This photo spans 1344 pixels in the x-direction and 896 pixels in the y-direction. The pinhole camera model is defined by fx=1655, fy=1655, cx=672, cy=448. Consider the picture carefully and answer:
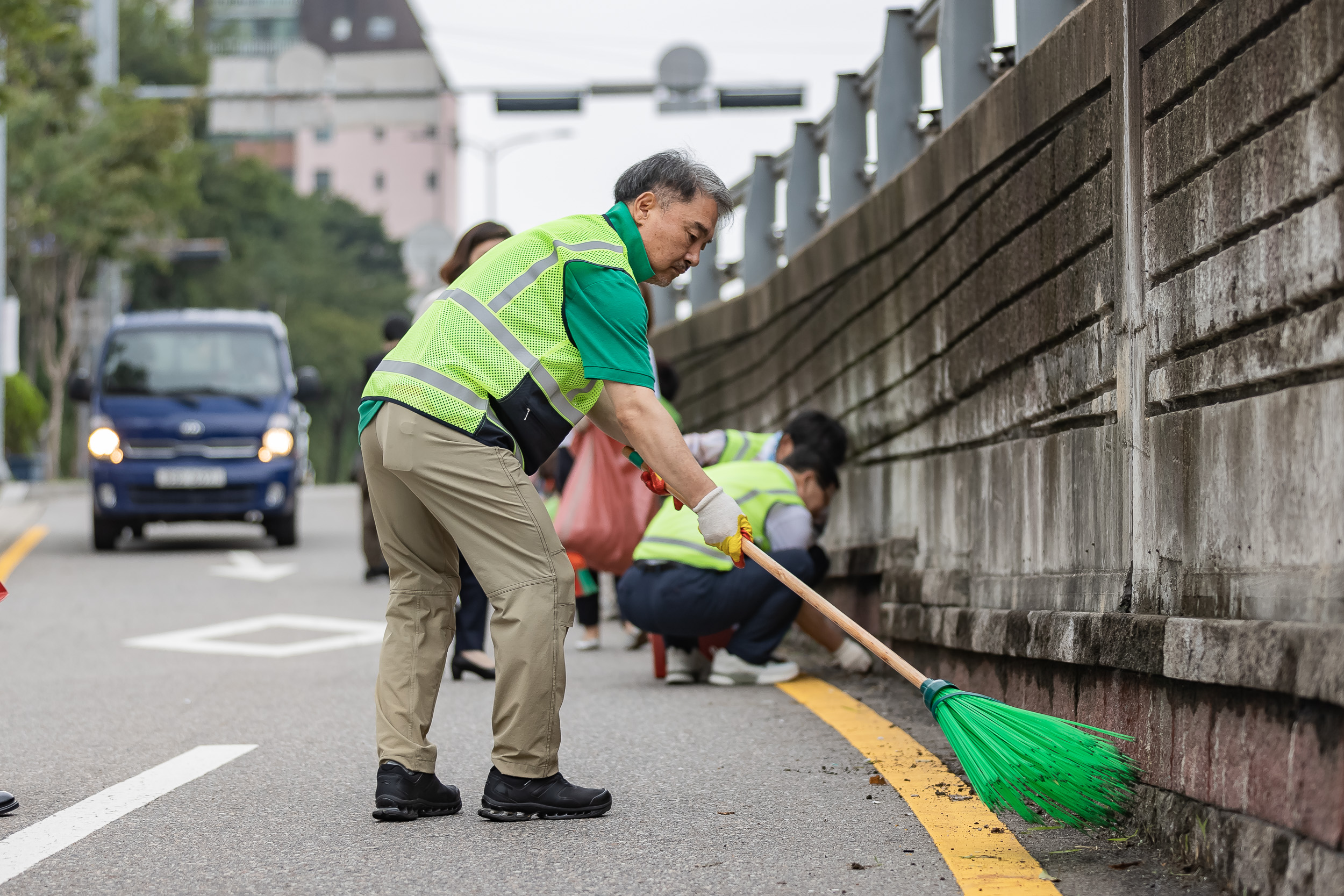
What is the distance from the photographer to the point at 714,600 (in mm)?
6414

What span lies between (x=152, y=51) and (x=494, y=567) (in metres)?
45.4

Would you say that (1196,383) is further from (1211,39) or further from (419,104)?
(419,104)

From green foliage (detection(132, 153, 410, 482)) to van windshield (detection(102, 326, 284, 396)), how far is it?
20.9 m

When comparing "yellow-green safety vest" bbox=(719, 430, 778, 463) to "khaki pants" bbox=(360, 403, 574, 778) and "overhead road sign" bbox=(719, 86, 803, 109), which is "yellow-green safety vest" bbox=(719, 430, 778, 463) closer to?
"khaki pants" bbox=(360, 403, 574, 778)

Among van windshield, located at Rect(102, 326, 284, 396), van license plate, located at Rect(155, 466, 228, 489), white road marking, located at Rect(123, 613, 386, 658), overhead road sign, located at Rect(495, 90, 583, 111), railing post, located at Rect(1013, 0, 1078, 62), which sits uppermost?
overhead road sign, located at Rect(495, 90, 583, 111)

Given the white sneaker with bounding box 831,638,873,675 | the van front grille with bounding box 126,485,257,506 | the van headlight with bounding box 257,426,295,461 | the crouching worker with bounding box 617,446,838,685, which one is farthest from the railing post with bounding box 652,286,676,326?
the crouching worker with bounding box 617,446,838,685

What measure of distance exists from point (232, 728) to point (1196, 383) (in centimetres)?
361

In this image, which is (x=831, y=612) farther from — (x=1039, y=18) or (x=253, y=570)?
(x=253, y=570)

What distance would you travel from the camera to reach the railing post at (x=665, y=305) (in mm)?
15977

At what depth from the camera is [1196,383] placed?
3689 mm

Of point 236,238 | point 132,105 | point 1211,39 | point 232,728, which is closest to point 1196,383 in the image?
point 1211,39

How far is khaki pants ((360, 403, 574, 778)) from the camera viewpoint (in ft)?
13.3

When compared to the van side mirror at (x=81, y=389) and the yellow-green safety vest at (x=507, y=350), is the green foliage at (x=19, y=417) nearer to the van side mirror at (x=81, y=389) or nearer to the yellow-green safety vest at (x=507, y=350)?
the van side mirror at (x=81, y=389)

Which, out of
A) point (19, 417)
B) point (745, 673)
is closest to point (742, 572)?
point (745, 673)
